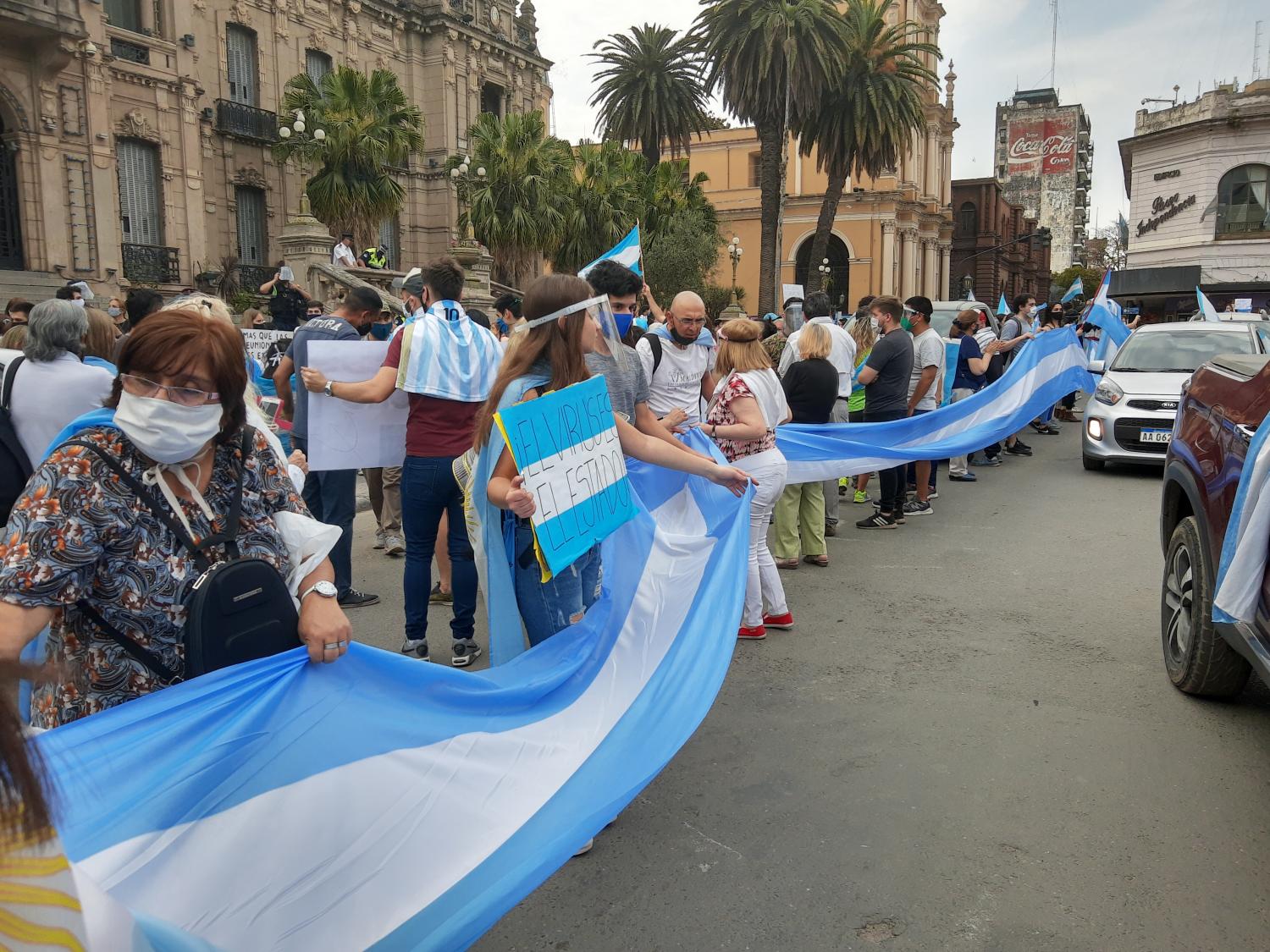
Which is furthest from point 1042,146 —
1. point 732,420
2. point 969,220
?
point 732,420

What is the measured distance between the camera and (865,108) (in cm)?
3772

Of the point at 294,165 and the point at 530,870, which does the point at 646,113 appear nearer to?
the point at 294,165

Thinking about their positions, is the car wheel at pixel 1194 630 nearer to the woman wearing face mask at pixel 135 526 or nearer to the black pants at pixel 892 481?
the woman wearing face mask at pixel 135 526

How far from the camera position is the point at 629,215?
39.1 meters

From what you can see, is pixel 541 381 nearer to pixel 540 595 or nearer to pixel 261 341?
pixel 540 595

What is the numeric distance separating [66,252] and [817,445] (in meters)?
20.8

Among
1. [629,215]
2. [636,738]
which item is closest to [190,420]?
[636,738]

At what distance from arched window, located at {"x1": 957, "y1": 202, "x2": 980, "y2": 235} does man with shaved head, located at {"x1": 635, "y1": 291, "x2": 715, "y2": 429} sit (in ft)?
266

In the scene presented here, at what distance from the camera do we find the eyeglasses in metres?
2.27

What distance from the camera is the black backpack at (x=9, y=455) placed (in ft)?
15.7

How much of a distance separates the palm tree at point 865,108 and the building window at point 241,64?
19.9 m

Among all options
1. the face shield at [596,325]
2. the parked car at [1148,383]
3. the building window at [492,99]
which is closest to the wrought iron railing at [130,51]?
the building window at [492,99]

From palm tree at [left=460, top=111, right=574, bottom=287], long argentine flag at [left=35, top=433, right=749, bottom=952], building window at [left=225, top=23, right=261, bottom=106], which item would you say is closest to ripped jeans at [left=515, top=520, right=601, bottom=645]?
long argentine flag at [left=35, top=433, right=749, bottom=952]

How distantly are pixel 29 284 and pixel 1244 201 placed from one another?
53.3 metres
